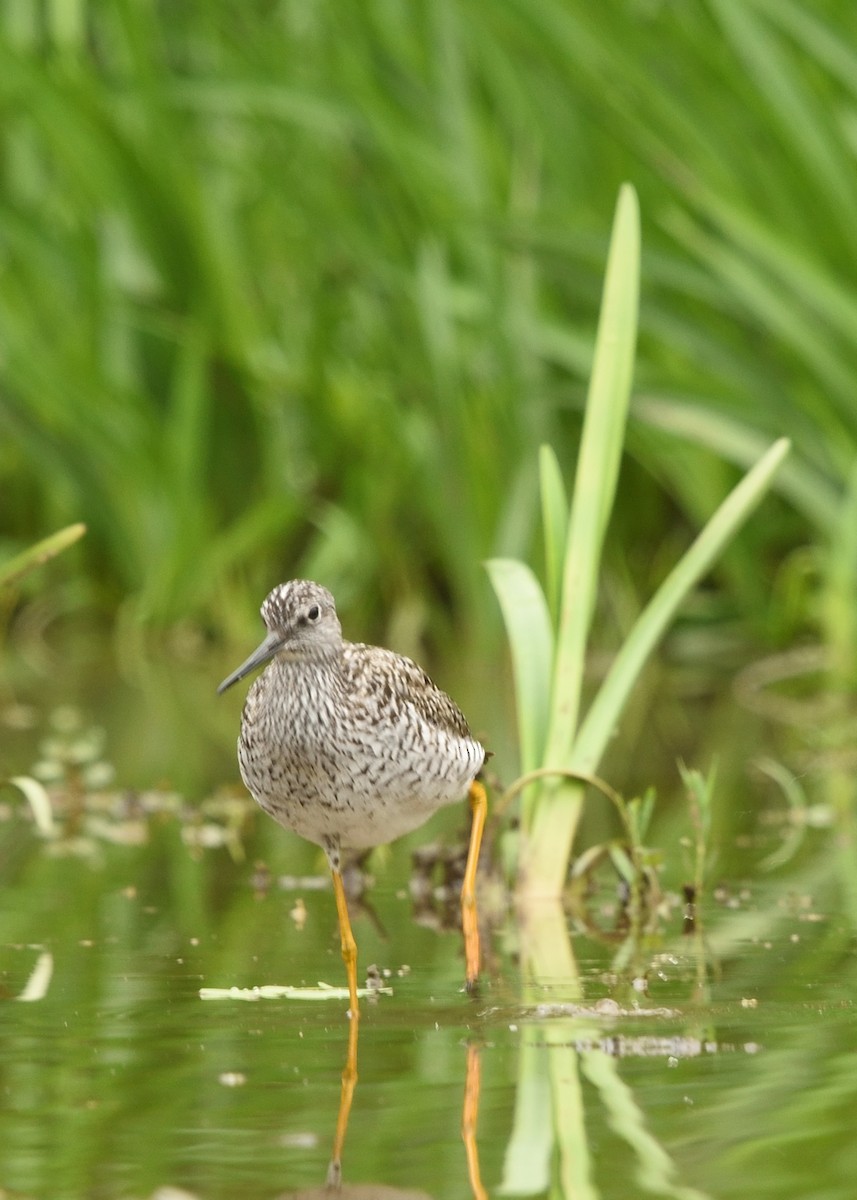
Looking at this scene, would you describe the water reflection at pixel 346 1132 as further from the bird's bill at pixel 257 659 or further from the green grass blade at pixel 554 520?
the green grass blade at pixel 554 520

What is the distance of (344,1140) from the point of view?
3.24 metres

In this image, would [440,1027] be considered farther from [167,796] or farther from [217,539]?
[217,539]

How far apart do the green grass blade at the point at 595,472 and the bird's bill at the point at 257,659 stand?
3.19 feet

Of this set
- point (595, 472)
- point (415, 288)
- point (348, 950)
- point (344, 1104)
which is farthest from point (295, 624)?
Result: point (415, 288)

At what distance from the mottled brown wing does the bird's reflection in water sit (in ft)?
3.64

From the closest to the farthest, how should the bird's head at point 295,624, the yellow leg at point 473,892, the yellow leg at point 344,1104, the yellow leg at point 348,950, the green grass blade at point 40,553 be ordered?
1. the yellow leg at point 344,1104
2. the yellow leg at point 348,950
3. the yellow leg at point 473,892
4. the bird's head at point 295,624
5. the green grass blade at point 40,553

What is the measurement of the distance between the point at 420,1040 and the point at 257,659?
3.45 ft

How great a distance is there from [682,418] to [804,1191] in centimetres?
600

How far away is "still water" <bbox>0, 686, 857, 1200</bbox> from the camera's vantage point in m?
3.07

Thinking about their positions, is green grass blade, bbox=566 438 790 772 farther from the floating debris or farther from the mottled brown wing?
the floating debris

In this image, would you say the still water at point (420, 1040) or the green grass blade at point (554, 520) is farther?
the green grass blade at point (554, 520)

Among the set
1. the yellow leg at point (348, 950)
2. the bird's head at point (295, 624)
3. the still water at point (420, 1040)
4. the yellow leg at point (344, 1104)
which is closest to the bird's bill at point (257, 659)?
the bird's head at point (295, 624)

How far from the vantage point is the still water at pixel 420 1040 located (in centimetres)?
307

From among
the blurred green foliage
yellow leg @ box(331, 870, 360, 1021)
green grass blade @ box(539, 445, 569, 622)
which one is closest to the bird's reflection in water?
yellow leg @ box(331, 870, 360, 1021)
